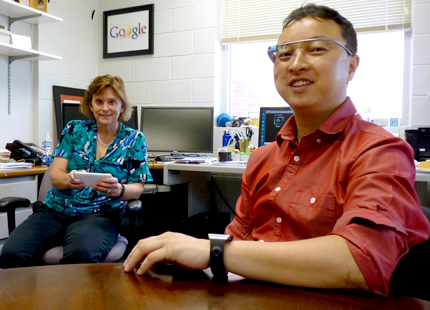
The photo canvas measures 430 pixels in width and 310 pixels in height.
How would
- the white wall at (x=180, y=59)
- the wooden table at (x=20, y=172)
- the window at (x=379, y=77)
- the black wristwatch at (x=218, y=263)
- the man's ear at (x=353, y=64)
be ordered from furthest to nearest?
the white wall at (x=180, y=59)
the window at (x=379, y=77)
the wooden table at (x=20, y=172)
the man's ear at (x=353, y=64)
the black wristwatch at (x=218, y=263)

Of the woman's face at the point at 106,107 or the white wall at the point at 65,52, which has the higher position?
the white wall at the point at 65,52

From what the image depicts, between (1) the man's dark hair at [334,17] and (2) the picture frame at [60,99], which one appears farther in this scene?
(2) the picture frame at [60,99]

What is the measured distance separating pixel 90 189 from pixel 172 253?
1315mm

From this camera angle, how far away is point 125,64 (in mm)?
3719

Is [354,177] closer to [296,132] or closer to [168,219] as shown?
[296,132]

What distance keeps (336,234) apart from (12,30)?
3158 millimetres

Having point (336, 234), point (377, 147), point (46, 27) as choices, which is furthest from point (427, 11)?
point (46, 27)

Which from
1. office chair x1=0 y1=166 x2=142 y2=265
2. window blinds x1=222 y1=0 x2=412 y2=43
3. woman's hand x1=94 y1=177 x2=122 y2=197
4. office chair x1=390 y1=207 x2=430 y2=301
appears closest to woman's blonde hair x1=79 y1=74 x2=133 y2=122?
woman's hand x1=94 y1=177 x2=122 y2=197

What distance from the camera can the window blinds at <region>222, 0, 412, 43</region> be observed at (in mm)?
2912

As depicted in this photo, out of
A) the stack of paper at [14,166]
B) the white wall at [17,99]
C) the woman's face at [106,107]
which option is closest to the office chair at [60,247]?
the stack of paper at [14,166]

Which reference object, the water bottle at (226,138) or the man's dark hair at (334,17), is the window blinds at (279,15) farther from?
the man's dark hair at (334,17)

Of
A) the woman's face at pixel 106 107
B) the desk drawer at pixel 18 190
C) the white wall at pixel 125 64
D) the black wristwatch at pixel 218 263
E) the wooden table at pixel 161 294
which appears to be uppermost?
the white wall at pixel 125 64

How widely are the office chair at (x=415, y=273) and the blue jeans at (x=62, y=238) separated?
120 centimetres

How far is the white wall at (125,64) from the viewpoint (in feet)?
10.2
